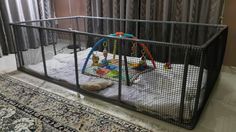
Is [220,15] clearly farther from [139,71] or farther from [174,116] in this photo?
[174,116]

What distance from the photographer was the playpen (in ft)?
5.39

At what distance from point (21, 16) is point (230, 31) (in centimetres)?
323

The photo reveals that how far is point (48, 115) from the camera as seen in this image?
1.76m

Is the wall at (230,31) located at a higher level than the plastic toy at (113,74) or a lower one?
higher

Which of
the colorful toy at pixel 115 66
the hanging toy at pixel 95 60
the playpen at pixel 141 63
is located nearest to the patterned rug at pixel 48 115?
the playpen at pixel 141 63

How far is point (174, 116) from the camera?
1.68 m

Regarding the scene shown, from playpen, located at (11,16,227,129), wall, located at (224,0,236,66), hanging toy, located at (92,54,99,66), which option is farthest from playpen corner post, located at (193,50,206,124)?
wall, located at (224,0,236,66)

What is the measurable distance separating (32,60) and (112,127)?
175 cm

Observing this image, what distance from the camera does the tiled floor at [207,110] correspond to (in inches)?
64.2

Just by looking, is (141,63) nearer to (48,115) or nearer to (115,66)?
(115,66)

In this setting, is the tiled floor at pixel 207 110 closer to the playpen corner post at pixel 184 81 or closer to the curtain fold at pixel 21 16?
the playpen corner post at pixel 184 81

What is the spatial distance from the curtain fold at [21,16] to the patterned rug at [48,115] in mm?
1480

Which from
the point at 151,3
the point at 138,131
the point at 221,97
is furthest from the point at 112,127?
the point at 151,3

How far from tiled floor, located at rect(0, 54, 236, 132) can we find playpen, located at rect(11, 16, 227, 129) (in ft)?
0.20
